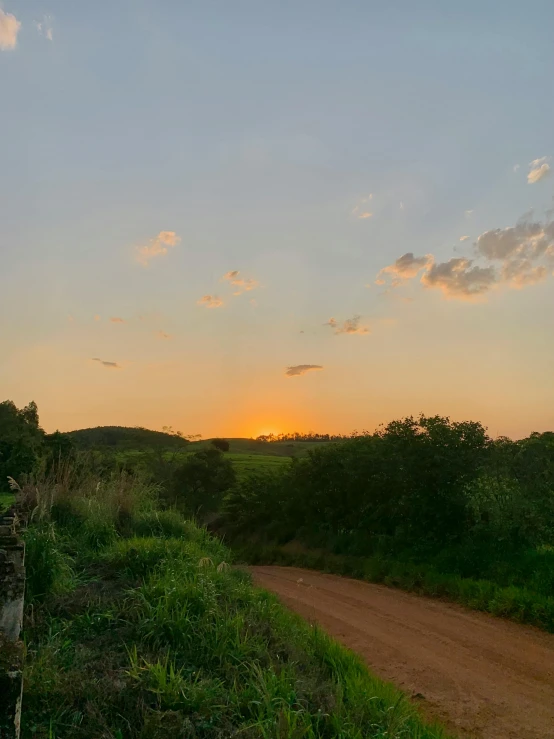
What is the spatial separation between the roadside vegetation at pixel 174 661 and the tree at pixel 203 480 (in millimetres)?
24575

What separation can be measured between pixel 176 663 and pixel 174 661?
6 cm

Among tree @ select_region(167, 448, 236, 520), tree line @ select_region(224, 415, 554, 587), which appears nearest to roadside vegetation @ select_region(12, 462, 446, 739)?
tree line @ select_region(224, 415, 554, 587)

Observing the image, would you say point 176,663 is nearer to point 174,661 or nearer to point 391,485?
point 174,661

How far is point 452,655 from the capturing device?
796 centimetres

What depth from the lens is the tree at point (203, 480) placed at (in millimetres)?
33562

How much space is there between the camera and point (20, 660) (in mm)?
3725

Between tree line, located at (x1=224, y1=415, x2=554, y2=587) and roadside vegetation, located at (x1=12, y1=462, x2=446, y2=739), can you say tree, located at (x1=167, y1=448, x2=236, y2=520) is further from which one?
roadside vegetation, located at (x1=12, y1=462, x2=446, y2=739)

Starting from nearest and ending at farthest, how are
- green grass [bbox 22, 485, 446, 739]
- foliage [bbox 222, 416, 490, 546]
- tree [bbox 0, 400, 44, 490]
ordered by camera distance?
green grass [bbox 22, 485, 446, 739]
foliage [bbox 222, 416, 490, 546]
tree [bbox 0, 400, 44, 490]

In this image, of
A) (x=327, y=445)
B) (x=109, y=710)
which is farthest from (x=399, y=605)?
(x=327, y=445)

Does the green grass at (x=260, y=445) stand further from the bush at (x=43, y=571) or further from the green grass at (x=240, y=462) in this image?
the bush at (x=43, y=571)

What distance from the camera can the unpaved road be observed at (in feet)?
20.1

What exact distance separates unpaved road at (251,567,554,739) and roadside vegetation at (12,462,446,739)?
99cm

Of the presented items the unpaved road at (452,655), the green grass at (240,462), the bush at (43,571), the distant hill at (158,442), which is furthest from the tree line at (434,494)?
the distant hill at (158,442)

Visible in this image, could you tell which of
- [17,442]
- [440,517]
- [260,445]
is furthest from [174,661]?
[260,445]
